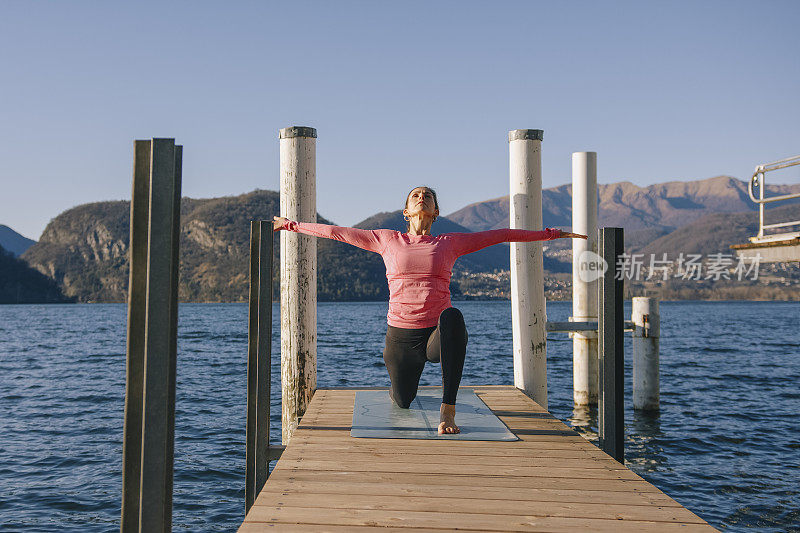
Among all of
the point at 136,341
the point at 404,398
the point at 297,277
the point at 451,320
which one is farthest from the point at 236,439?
the point at 136,341

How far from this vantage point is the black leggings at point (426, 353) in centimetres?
465

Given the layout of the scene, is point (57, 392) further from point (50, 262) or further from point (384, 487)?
point (50, 262)

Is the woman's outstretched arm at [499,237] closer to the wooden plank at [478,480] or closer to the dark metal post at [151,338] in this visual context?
the wooden plank at [478,480]

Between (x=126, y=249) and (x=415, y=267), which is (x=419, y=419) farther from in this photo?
(x=126, y=249)

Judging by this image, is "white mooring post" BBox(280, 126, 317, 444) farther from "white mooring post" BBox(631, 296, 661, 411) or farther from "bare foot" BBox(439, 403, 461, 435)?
"white mooring post" BBox(631, 296, 661, 411)

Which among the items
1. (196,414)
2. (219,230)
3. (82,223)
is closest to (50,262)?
(82,223)

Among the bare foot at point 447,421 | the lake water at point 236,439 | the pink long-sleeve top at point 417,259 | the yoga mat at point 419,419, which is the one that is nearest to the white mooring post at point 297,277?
the yoga mat at point 419,419

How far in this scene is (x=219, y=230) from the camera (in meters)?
145

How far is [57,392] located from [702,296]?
8095 inches

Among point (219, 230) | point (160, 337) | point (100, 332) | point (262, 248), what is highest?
point (219, 230)

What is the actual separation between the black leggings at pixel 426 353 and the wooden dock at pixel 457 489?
19.8 inches

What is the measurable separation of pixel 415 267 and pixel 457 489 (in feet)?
6.96

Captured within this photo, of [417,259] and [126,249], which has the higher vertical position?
[126,249]

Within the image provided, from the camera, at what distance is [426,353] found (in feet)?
17.1
